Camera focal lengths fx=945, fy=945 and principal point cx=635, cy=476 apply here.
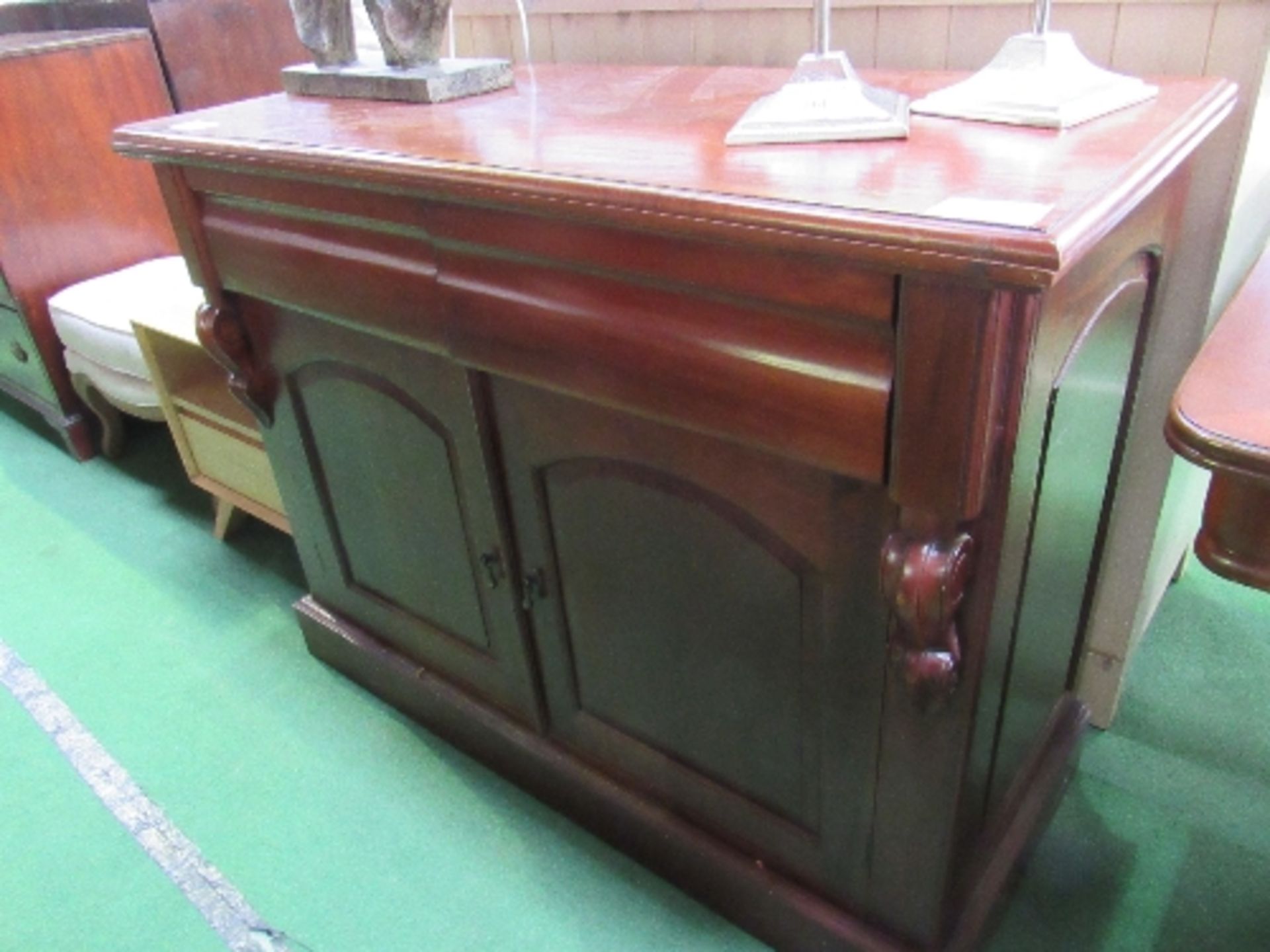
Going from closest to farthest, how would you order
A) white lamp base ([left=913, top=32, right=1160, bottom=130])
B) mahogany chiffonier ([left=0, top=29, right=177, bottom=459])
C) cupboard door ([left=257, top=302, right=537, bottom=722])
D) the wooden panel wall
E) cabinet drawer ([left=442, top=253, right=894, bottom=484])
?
1. cabinet drawer ([left=442, top=253, right=894, bottom=484])
2. white lamp base ([left=913, top=32, right=1160, bottom=130])
3. the wooden panel wall
4. cupboard door ([left=257, top=302, right=537, bottom=722])
5. mahogany chiffonier ([left=0, top=29, right=177, bottom=459])

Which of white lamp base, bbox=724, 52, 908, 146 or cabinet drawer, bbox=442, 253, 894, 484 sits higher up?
white lamp base, bbox=724, 52, 908, 146

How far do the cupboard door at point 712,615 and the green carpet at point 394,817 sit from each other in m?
0.21

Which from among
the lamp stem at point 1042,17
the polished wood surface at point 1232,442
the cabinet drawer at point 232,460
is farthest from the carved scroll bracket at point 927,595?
the cabinet drawer at point 232,460

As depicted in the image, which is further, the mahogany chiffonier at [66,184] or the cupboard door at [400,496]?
the mahogany chiffonier at [66,184]

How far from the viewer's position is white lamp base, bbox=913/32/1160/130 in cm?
76

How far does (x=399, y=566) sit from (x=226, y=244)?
47 cm

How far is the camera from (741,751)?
98 centimetres

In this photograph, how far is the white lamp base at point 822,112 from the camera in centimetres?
75

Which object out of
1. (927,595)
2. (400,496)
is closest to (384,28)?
(400,496)

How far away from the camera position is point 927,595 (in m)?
0.67

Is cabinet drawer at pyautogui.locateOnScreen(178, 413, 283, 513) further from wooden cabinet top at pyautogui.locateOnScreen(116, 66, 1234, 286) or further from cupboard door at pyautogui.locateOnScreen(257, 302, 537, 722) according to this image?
wooden cabinet top at pyautogui.locateOnScreen(116, 66, 1234, 286)

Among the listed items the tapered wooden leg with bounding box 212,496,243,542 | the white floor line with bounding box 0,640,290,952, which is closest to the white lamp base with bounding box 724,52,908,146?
the white floor line with bounding box 0,640,290,952

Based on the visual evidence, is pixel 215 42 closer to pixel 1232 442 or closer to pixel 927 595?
pixel 927 595

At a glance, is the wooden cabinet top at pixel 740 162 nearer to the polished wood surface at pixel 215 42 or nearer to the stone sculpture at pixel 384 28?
the stone sculpture at pixel 384 28
